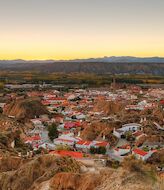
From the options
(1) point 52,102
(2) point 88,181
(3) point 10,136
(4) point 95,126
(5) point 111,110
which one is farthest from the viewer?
(1) point 52,102

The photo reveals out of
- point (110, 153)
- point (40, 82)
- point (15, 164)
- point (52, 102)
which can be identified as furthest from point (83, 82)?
point (15, 164)

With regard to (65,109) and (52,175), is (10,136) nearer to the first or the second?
(52,175)

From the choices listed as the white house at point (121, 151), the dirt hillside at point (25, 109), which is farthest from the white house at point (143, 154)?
the dirt hillside at point (25, 109)

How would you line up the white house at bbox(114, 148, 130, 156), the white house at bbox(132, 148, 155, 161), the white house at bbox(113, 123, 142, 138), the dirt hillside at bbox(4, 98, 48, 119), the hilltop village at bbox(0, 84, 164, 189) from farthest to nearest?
the dirt hillside at bbox(4, 98, 48, 119) < the white house at bbox(113, 123, 142, 138) < the white house at bbox(114, 148, 130, 156) < the white house at bbox(132, 148, 155, 161) < the hilltop village at bbox(0, 84, 164, 189)

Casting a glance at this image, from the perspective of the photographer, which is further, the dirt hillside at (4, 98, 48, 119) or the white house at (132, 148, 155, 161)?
the dirt hillside at (4, 98, 48, 119)

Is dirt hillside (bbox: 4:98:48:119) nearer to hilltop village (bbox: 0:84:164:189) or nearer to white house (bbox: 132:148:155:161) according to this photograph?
hilltop village (bbox: 0:84:164:189)

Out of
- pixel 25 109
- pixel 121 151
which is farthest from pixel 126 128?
pixel 25 109

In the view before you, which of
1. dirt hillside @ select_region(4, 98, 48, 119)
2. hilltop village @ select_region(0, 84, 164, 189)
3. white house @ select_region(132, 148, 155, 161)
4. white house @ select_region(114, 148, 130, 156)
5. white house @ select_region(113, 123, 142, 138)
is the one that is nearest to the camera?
hilltop village @ select_region(0, 84, 164, 189)

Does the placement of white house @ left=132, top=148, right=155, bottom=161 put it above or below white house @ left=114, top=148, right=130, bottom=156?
above

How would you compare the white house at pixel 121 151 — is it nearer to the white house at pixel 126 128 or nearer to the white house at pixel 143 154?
the white house at pixel 143 154

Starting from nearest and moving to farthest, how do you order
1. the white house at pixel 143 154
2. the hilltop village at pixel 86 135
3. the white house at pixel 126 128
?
the hilltop village at pixel 86 135 < the white house at pixel 143 154 < the white house at pixel 126 128

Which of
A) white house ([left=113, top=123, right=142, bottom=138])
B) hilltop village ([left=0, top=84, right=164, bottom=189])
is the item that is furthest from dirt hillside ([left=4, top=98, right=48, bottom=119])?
white house ([left=113, top=123, right=142, bottom=138])
